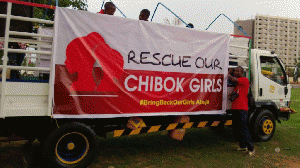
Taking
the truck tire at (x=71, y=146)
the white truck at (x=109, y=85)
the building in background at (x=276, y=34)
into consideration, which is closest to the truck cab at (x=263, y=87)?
the white truck at (x=109, y=85)

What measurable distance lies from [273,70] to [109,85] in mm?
4323

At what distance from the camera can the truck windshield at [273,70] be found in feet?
19.8

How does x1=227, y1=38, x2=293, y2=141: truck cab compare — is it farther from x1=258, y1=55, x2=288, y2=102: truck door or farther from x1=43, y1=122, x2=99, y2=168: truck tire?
x1=43, y1=122, x2=99, y2=168: truck tire

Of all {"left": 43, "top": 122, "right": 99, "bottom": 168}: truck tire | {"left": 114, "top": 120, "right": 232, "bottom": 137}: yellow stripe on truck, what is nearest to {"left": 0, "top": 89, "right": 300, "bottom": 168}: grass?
{"left": 43, "top": 122, "right": 99, "bottom": 168}: truck tire

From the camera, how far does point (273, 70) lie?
6234 mm

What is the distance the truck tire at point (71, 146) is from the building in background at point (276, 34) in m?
164

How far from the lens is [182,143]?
5898mm

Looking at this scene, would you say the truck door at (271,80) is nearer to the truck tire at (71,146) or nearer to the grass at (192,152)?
the grass at (192,152)

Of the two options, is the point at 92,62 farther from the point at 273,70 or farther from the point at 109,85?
the point at 273,70

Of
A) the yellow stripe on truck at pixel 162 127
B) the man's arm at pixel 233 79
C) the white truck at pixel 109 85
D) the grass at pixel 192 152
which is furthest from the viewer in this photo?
the man's arm at pixel 233 79

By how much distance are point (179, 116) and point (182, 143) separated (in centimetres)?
114

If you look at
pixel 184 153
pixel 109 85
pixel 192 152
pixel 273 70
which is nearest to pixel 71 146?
pixel 109 85

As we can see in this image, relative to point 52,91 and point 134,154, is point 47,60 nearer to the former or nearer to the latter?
point 52,91

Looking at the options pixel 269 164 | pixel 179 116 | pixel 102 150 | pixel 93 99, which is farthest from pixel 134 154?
pixel 269 164
